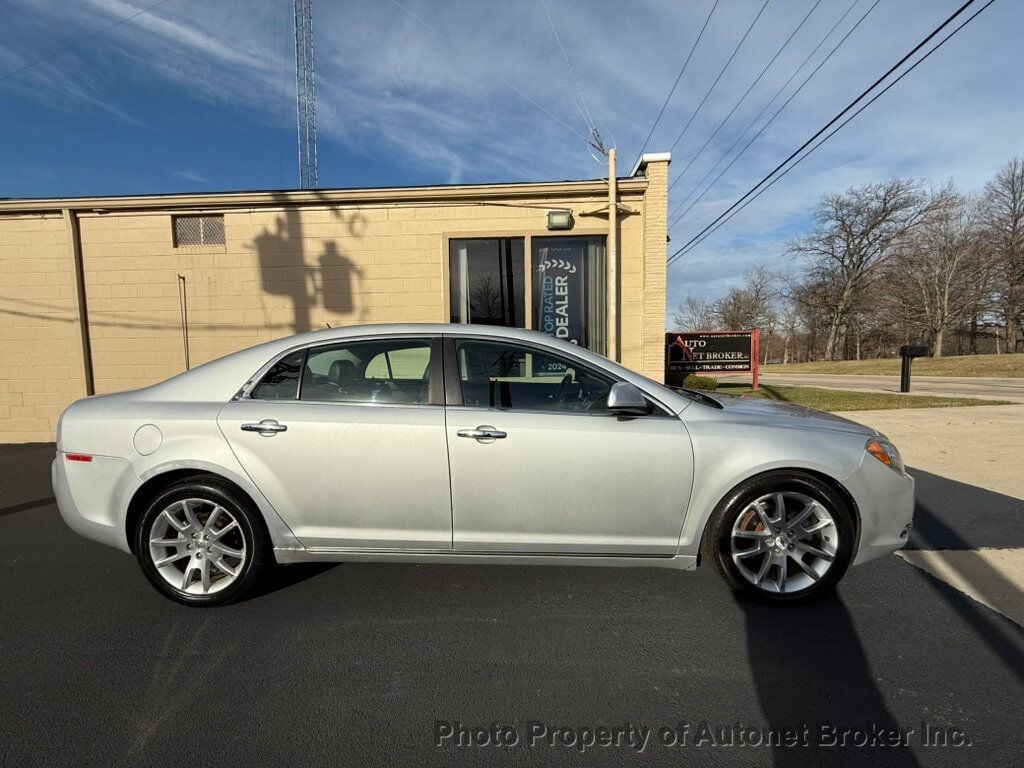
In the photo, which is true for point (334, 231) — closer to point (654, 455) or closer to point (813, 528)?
point (654, 455)

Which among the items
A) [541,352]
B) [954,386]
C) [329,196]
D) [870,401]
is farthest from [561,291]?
[954,386]

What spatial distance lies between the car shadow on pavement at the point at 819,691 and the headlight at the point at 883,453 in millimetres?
838

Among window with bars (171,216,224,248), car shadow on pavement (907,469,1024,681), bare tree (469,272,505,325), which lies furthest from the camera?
bare tree (469,272,505,325)

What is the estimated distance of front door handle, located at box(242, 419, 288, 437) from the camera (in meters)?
2.67

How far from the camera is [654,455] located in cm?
262

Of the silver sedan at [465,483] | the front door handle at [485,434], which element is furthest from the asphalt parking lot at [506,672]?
the front door handle at [485,434]

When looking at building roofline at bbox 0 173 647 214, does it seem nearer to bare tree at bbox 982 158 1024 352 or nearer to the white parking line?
the white parking line

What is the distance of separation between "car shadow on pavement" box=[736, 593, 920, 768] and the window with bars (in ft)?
29.0

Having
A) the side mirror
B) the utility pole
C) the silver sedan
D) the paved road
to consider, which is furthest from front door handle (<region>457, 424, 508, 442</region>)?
the paved road

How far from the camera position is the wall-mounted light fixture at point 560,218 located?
7578 mm

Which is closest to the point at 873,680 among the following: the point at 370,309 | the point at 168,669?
the point at 168,669

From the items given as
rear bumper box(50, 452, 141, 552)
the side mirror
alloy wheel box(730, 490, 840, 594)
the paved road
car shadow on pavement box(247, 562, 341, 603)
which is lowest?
the paved road

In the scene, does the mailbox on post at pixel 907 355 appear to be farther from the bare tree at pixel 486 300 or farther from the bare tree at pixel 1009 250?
the bare tree at pixel 1009 250

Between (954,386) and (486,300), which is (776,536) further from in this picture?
(954,386)
